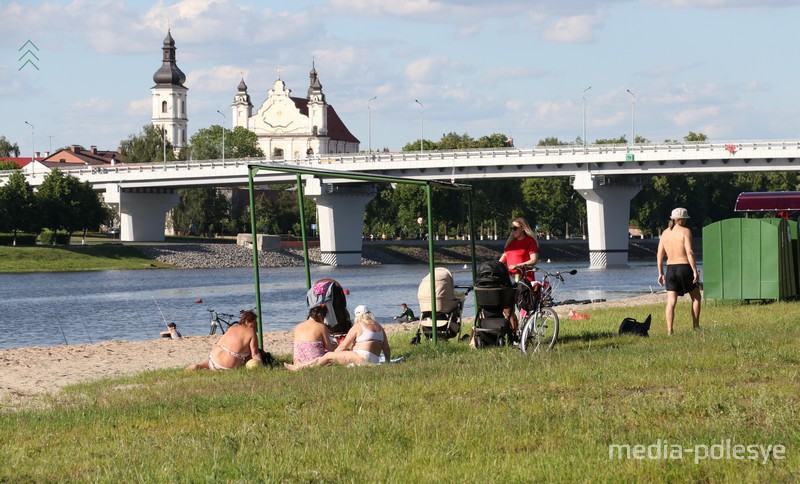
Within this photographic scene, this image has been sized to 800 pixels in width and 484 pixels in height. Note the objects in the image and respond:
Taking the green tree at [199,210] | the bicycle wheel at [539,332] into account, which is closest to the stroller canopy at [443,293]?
the bicycle wheel at [539,332]

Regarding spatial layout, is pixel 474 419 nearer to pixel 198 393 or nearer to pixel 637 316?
pixel 198 393

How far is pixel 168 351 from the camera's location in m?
23.9

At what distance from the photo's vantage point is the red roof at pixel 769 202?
92.3 feet

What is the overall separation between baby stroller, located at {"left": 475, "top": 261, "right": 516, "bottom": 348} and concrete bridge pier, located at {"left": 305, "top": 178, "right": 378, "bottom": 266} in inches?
3112

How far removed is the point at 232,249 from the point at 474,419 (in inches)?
3459

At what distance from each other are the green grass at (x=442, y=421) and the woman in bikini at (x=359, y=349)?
505mm

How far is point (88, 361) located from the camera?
2141 cm

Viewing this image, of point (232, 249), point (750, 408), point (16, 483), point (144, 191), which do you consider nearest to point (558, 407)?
point (750, 408)

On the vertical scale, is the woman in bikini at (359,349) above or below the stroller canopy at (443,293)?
below

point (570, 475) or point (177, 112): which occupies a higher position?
point (177, 112)

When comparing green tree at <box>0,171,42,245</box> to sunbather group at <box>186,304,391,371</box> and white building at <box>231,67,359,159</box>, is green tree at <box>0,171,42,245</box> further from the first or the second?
white building at <box>231,67,359,159</box>

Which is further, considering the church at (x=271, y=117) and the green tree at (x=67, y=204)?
the church at (x=271, y=117)

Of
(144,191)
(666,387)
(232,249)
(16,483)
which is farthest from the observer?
(144,191)

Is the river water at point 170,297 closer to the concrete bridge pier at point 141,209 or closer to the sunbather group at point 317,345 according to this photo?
the sunbather group at point 317,345
